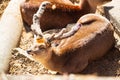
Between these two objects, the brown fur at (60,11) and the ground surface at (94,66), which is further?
the brown fur at (60,11)

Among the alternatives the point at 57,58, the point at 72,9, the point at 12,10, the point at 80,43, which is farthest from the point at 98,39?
the point at 12,10

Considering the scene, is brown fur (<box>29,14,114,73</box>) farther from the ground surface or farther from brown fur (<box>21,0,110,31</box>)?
brown fur (<box>21,0,110,31</box>)

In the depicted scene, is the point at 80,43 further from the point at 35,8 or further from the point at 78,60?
the point at 35,8

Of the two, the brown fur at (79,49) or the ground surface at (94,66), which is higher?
the brown fur at (79,49)

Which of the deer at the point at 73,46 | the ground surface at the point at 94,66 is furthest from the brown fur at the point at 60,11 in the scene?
the ground surface at the point at 94,66

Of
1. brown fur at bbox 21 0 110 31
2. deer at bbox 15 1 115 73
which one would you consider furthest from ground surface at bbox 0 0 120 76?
brown fur at bbox 21 0 110 31

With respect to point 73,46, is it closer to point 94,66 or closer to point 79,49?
point 79,49

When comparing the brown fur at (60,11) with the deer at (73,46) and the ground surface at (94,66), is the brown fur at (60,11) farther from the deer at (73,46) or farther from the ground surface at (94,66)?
the ground surface at (94,66)
